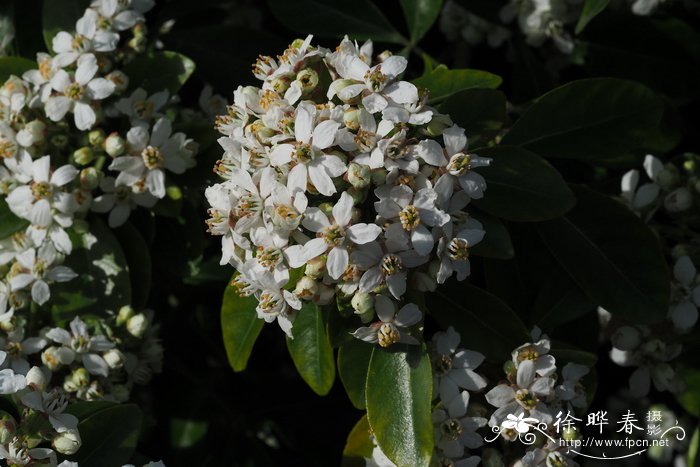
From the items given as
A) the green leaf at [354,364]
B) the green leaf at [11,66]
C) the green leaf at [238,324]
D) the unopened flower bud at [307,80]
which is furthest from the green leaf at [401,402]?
the green leaf at [11,66]

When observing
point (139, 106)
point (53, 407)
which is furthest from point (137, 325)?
point (139, 106)

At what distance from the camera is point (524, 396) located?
8.11ft

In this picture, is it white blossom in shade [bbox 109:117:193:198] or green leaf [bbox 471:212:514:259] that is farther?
white blossom in shade [bbox 109:117:193:198]

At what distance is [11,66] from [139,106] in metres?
0.43

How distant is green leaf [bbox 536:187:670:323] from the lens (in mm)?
2656

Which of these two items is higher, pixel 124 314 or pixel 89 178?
pixel 89 178

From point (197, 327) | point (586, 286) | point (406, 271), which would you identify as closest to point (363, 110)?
point (406, 271)

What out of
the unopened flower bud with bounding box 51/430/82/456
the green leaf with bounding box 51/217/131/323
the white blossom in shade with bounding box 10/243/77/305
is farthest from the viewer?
the green leaf with bounding box 51/217/131/323

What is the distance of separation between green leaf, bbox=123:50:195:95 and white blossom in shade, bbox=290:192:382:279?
3.17ft

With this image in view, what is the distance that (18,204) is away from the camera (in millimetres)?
2711

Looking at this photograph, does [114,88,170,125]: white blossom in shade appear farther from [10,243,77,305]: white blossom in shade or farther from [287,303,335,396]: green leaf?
[287,303,335,396]: green leaf

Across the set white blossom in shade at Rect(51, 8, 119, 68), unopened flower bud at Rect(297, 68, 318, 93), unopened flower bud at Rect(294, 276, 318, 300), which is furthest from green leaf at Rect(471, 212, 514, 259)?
white blossom in shade at Rect(51, 8, 119, 68)

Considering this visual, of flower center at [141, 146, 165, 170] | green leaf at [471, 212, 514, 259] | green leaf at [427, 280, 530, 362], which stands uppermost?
green leaf at [471, 212, 514, 259]

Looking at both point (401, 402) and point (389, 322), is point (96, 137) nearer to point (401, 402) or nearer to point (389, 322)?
point (389, 322)
